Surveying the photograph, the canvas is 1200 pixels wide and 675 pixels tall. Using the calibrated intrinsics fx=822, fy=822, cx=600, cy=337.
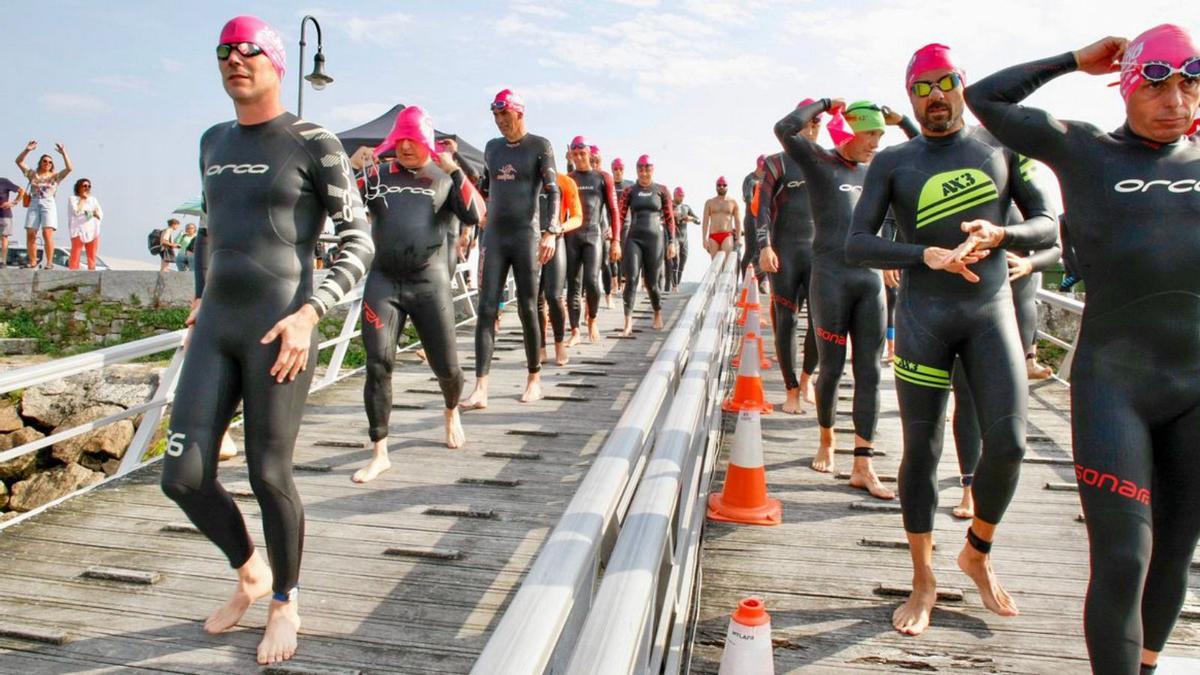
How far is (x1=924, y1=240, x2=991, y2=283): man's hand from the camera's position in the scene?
304 centimetres

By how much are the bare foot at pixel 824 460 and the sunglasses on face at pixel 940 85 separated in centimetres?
271

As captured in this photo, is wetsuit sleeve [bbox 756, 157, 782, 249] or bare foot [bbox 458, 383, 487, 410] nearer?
wetsuit sleeve [bbox 756, 157, 782, 249]

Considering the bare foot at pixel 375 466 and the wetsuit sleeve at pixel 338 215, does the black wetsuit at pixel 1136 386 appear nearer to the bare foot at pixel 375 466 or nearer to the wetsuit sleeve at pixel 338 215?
the wetsuit sleeve at pixel 338 215

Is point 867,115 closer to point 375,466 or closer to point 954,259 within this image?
point 954,259

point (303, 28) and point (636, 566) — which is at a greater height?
point (303, 28)

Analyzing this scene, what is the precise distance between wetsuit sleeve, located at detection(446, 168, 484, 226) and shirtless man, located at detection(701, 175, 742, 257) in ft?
30.8

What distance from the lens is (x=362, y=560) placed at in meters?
4.21

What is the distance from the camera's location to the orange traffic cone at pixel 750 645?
2.52 m

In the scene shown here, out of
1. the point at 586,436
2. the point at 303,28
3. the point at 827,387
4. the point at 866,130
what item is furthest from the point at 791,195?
the point at 303,28

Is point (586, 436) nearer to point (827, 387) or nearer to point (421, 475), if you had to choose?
point (421, 475)

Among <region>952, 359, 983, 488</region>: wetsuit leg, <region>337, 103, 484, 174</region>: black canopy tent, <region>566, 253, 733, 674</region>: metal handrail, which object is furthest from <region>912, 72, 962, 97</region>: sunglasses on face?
<region>337, 103, 484, 174</region>: black canopy tent

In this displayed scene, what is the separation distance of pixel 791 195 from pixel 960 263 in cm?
401

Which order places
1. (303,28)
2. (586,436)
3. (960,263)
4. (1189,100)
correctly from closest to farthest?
1. (1189,100)
2. (960,263)
3. (586,436)
4. (303,28)

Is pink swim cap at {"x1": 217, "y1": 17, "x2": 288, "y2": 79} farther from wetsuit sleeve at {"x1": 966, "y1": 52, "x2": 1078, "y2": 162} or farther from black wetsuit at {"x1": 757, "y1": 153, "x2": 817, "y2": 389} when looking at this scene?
black wetsuit at {"x1": 757, "y1": 153, "x2": 817, "y2": 389}
